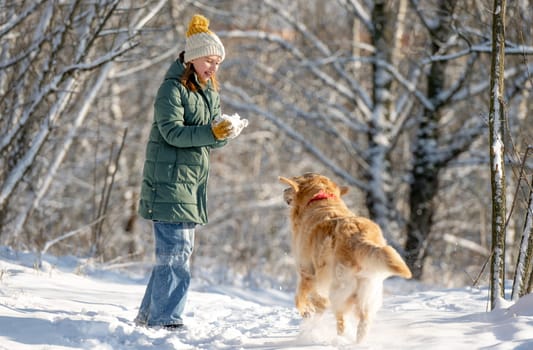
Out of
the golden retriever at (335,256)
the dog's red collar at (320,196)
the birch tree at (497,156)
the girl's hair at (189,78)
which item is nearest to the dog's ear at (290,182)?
the golden retriever at (335,256)

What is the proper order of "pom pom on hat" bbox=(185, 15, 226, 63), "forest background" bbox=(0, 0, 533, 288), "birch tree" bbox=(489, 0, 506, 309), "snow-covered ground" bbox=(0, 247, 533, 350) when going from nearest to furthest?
1. "snow-covered ground" bbox=(0, 247, 533, 350)
2. "pom pom on hat" bbox=(185, 15, 226, 63)
3. "birch tree" bbox=(489, 0, 506, 309)
4. "forest background" bbox=(0, 0, 533, 288)

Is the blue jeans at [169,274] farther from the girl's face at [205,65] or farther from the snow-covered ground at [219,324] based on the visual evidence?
the girl's face at [205,65]

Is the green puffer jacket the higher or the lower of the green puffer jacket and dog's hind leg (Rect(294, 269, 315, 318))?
the higher

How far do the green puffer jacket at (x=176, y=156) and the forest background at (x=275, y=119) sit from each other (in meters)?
1.86

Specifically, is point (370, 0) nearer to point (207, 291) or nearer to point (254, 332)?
point (207, 291)

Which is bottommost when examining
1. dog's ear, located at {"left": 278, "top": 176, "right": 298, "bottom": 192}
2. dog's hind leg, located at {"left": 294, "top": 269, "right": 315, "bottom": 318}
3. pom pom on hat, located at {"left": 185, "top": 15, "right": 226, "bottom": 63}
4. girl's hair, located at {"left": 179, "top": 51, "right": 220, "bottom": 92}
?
dog's hind leg, located at {"left": 294, "top": 269, "right": 315, "bottom": 318}

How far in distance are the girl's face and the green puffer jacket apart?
0.30 ft

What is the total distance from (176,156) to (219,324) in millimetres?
1297

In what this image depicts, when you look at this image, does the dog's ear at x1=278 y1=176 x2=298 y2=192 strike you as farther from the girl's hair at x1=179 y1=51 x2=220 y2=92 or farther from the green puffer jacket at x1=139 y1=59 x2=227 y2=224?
the girl's hair at x1=179 y1=51 x2=220 y2=92

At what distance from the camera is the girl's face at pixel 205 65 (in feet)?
14.4

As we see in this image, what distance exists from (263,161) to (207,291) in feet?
42.4

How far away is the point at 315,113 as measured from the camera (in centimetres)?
1138

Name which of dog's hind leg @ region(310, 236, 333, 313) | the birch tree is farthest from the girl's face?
the birch tree

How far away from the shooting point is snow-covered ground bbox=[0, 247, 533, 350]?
383cm
